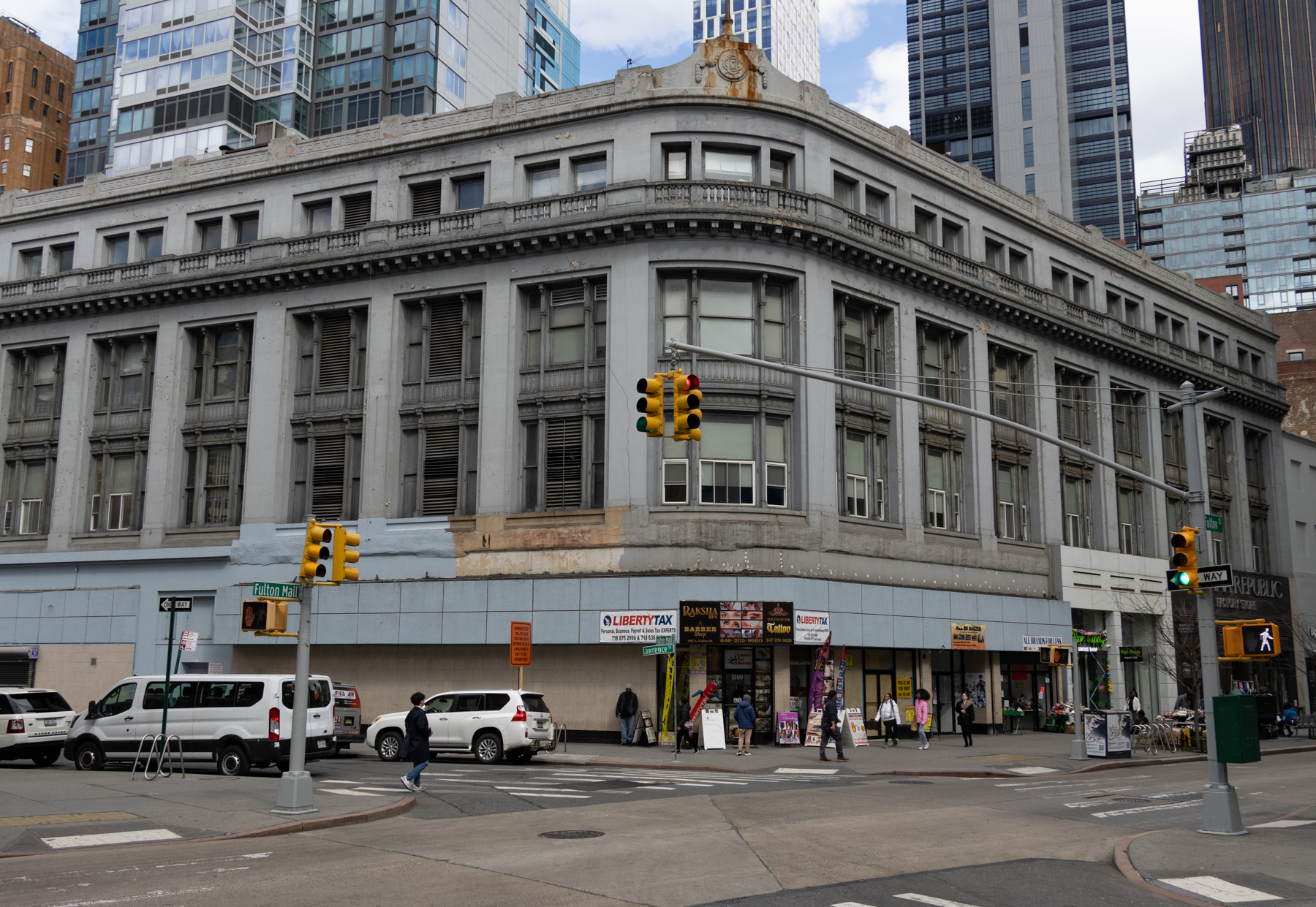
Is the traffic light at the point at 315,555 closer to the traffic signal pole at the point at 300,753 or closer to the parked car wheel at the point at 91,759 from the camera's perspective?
the traffic signal pole at the point at 300,753

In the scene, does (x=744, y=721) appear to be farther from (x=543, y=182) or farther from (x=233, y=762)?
(x=543, y=182)

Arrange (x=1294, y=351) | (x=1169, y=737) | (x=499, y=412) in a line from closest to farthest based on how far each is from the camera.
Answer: (x=1169, y=737) < (x=499, y=412) < (x=1294, y=351)

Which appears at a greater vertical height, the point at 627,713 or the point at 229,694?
the point at 229,694

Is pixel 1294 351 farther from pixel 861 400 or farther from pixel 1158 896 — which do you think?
pixel 1158 896

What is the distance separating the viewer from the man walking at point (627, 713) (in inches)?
1298

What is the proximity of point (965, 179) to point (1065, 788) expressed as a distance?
1111 inches

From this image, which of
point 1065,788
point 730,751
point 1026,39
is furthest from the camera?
point 1026,39

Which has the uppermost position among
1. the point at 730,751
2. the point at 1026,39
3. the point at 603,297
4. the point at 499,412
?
the point at 1026,39

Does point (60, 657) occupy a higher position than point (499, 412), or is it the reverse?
point (499, 412)

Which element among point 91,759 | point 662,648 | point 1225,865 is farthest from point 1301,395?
point 91,759

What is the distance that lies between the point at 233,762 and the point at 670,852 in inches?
511

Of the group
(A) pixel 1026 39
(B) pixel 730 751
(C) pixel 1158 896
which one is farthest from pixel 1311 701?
(A) pixel 1026 39

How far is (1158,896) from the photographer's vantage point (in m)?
11.8

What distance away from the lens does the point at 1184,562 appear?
17.5 metres
